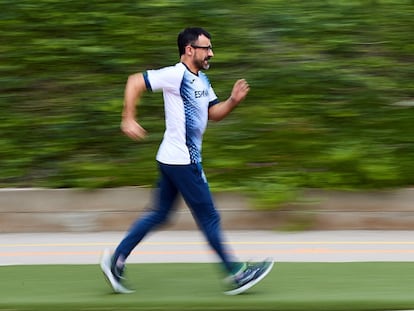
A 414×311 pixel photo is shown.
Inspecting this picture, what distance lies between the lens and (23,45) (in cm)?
1109

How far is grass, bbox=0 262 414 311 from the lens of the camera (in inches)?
230

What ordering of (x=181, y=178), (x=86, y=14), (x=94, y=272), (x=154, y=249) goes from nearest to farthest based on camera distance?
(x=181, y=178)
(x=94, y=272)
(x=154, y=249)
(x=86, y=14)

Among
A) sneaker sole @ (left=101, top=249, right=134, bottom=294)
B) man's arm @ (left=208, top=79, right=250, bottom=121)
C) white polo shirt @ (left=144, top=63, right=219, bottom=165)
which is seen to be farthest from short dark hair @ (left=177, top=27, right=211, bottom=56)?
sneaker sole @ (left=101, top=249, right=134, bottom=294)

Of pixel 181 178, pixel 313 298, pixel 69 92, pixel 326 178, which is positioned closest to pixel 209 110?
pixel 181 178

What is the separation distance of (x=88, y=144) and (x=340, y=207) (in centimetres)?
279

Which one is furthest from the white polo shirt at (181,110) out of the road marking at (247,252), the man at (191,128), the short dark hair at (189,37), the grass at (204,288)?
the road marking at (247,252)

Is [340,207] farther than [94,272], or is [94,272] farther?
[340,207]

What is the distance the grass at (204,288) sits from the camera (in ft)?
19.2

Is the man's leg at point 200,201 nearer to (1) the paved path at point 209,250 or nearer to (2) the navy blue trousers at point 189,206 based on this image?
(2) the navy blue trousers at point 189,206

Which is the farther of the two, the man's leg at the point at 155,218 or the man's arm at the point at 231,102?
the man's leg at the point at 155,218

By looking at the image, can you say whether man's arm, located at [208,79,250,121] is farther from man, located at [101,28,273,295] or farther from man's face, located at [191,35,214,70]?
man's face, located at [191,35,214,70]

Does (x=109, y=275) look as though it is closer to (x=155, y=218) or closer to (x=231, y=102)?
(x=155, y=218)

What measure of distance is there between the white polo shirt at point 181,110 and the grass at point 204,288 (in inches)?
37.0

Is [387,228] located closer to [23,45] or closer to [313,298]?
[313,298]
